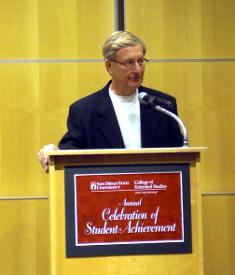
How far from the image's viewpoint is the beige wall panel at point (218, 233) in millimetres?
4797

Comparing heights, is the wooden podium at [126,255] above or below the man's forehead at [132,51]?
below

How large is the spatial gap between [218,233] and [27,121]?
59.3 inches

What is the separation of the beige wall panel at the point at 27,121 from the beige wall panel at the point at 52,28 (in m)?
0.13

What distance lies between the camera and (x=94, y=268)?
2898 mm

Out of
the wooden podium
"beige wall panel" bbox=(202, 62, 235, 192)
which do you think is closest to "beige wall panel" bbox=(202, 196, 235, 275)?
"beige wall panel" bbox=(202, 62, 235, 192)

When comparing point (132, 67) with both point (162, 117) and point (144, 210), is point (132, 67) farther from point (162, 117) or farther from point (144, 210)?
point (144, 210)

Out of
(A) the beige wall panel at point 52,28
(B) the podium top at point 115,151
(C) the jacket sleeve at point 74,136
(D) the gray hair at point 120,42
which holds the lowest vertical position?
(B) the podium top at point 115,151

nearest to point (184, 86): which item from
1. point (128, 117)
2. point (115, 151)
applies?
point (128, 117)

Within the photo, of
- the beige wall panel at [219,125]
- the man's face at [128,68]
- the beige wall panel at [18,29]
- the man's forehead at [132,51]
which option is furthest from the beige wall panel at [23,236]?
the man's forehead at [132,51]

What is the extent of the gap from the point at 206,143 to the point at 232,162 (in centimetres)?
22

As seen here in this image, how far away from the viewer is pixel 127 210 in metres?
2.92

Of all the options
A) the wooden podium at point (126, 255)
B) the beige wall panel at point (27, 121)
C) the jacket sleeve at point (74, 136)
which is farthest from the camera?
the beige wall panel at point (27, 121)

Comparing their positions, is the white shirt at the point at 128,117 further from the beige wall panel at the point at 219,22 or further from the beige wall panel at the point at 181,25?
the beige wall panel at the point at 219,22

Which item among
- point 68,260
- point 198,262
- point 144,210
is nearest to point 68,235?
point 68,260
